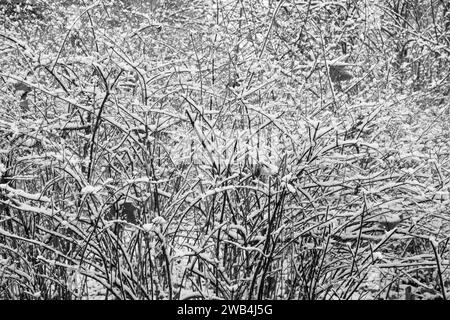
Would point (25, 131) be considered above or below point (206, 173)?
above

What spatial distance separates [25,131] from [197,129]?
1051mm

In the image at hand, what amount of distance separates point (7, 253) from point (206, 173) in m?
1.35

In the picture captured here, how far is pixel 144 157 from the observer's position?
3.22 m
